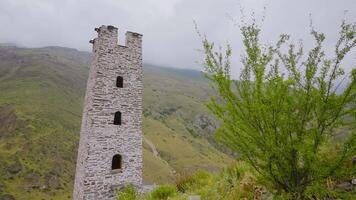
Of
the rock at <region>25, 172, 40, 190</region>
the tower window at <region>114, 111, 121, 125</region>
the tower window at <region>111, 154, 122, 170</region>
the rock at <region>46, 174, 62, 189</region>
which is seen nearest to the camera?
→ the tower window at <region>111, 154, 122, 170</region>

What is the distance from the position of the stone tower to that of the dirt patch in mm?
63920

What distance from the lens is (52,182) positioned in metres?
58.3

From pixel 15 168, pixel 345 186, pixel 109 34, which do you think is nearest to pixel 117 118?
pixel 109 34

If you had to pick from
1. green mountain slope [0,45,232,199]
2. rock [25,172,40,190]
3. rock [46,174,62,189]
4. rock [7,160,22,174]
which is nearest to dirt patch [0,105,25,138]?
green mountain slope [0,45,232,199]

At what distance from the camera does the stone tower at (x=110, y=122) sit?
1391cm

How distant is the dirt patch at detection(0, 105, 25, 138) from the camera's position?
71.4 meters

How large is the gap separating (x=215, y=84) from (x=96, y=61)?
1101 cm

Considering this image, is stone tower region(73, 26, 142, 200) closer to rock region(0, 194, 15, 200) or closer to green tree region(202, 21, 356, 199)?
green tree region(202, 21, 356, 199)

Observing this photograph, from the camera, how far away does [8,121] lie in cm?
7450

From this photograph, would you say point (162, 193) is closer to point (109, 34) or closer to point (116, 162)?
point (116, 162)

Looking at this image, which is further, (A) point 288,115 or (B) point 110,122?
(B) point 110,122

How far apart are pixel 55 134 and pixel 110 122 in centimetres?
5890

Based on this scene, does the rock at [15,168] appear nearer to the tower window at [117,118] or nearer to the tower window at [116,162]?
the tower window at [116,162]

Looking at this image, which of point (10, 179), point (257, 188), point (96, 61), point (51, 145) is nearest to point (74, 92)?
point (51, 145)
